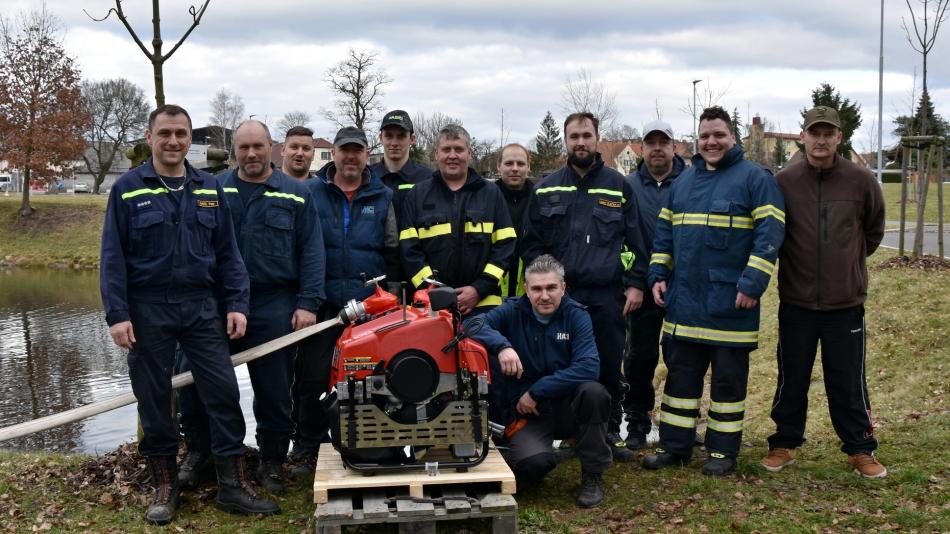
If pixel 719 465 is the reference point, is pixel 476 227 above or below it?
above

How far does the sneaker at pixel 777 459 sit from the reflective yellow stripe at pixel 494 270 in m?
2.12

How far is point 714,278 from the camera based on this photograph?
498 cm

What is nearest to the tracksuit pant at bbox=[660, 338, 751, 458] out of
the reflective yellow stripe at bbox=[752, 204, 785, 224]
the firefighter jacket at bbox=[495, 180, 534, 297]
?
the reflective yellow stripe at bbox=[752, 204, 785, 224]

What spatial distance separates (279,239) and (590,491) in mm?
2385

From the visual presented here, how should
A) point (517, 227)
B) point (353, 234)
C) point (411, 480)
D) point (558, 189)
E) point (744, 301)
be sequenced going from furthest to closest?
1. point (517, 227)
2. point (558, 189)
3. point (353, 234)
4. point (744, 301)
5. point (411, 480)

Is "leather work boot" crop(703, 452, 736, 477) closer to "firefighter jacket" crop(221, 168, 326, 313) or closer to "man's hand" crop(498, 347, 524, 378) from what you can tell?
"man's hand" crop(498, 347, 524, 378)

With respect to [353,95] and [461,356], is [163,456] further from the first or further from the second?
[353,95]

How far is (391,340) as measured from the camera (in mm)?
4230

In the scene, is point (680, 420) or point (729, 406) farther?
point (680, 420)

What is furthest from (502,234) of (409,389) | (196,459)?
(196,459)

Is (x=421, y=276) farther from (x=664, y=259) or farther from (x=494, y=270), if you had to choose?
(x=664, y=259)

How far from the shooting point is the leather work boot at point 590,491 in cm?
473

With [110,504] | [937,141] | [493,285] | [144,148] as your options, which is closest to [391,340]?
[493,285]

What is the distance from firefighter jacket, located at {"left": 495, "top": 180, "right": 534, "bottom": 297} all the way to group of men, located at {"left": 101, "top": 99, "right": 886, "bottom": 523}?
25cm
